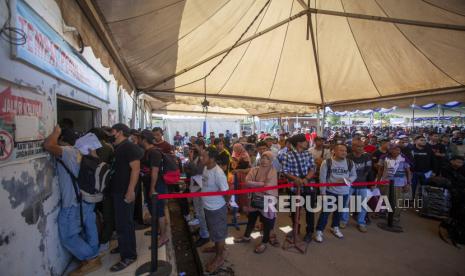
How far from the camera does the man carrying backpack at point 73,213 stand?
260 cm

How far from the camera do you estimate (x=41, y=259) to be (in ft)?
7.26

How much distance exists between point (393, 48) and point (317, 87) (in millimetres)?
2581

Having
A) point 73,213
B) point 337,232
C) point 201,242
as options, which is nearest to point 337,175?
point 337,232

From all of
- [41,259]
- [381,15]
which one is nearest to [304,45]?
[381,15]

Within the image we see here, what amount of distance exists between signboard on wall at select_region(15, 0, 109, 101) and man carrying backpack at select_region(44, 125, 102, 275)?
69 centimetres

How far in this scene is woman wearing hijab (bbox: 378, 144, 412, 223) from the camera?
204 inches

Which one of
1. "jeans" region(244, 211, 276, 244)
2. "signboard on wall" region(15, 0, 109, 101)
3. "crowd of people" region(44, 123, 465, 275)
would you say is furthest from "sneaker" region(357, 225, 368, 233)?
"signboard on wall" region(15, 0, 109, 101)

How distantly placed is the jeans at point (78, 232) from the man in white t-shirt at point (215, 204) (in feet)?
4.79

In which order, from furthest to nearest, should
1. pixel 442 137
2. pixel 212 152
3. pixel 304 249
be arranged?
pixel 442 137
pixel 304 249
pixel 212 152

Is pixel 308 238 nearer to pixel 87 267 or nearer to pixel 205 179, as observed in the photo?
pixel 205 179

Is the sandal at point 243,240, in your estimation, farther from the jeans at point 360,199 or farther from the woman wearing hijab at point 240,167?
the jeans at point 360,199

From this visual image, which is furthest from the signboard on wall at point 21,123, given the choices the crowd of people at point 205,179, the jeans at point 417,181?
the jeans at point 417,181

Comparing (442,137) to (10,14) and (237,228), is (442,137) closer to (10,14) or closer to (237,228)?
(237,228)

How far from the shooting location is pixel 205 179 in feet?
11.2
